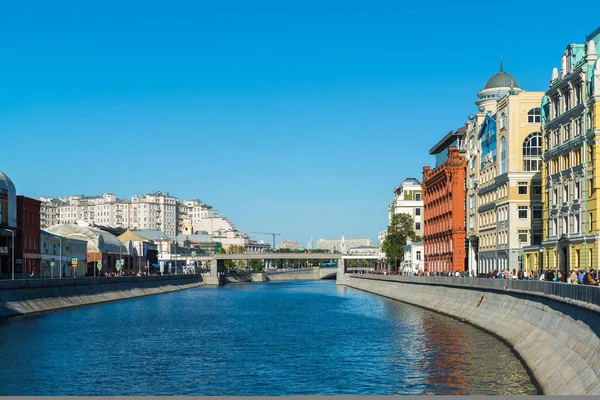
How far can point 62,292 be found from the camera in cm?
9850

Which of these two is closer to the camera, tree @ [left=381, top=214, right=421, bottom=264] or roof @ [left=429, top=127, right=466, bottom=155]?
roof @ [left=429, top=127, right=466, bottom=155]

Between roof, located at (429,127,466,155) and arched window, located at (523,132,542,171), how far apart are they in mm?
36492

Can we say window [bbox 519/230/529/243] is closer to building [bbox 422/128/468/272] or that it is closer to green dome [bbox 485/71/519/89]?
building [bbox 422/128/468/272]

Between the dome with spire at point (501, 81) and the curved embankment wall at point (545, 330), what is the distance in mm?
62256

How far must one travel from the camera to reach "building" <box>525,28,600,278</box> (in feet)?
251

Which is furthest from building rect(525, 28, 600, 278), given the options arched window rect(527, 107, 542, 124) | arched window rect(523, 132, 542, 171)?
arched window rect(523, 132, 542, 171)

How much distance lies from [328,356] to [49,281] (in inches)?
2038

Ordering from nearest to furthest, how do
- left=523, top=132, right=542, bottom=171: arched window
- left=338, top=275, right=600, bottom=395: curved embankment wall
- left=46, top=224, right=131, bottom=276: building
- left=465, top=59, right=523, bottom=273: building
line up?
left=338, top=275, right=600, bottom=395: curved embankment wall → left=523, top=132, right=542, bottom=171: arched window → left=465, top=59, right=523, bottom=273: building → left=46, top=224, right=131, bottom=276: building

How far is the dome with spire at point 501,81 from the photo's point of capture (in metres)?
139

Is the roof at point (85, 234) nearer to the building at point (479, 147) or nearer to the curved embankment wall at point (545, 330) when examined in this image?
the building at point (479, 147)

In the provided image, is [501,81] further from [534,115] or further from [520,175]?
[520,175]

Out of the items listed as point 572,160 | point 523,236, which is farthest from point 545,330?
point 523,236

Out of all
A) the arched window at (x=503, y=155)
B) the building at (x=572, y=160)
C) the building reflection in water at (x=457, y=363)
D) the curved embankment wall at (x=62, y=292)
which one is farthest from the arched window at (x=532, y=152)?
the curved embankment wall at (x=62, y=292)

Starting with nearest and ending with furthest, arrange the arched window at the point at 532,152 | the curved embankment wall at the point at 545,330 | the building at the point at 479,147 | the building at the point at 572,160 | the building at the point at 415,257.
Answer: the curved embankment wall at the point at 545,330, the building at the point at 572,160, the arched window at the point at 532,152, the building at the point at 479,147, the building at the point at 415,257
